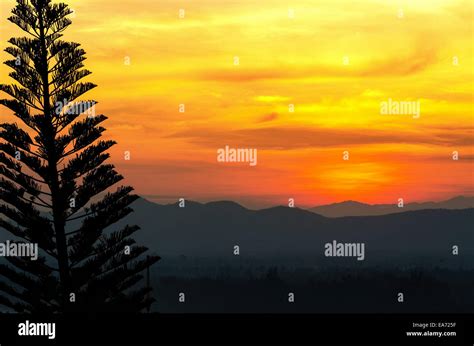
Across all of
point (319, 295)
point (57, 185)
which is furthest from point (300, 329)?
point (319, 295)

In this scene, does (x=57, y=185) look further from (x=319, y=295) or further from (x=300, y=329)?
(x=319, y=295)

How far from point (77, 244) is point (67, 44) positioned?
573 centimetres

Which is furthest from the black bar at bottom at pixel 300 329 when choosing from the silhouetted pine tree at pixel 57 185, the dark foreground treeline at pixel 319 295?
the dark foreground treeline at pixel 319 295

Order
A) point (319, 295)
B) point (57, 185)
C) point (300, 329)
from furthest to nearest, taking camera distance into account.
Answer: point (319, 295) < point (57, 185) < point (300, 329)

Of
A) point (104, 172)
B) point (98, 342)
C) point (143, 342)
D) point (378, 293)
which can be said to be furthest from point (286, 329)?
point (378, 293)

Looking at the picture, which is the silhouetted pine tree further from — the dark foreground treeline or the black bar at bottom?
the dark foreground treeline

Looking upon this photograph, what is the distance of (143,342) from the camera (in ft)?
48.2

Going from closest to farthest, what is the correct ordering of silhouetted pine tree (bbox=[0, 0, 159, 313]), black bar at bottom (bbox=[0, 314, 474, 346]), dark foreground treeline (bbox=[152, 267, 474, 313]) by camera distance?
black bar at bottom (bbox=[0, 314, 474, 346]) → silhouetted pine tree (bbox=[0, 0, 159, 313]) → dark foreground treeline (bbox=[152, 267, 474, 313])

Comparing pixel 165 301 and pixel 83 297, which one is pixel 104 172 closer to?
pixel 83 297

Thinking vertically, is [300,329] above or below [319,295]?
below

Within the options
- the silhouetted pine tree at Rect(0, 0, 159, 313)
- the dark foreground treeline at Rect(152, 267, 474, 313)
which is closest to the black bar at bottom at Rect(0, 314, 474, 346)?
the silhouetted pine tree at Rect(0, 0, 159, 313)

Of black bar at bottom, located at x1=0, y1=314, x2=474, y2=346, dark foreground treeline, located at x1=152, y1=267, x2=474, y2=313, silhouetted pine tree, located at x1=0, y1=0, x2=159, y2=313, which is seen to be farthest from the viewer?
dark foreground treeline, located at x1=152, y1=267, x2=474, y2=313

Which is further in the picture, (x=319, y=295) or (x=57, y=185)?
(x=319, y=295)

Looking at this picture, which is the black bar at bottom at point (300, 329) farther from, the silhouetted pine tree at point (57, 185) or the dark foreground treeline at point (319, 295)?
the dark foreground treeline at point (319, 295)
